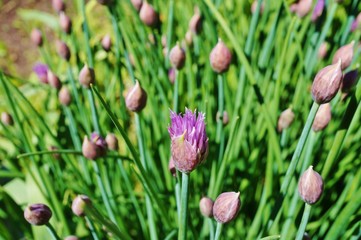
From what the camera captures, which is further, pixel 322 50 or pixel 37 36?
pixel 37 36

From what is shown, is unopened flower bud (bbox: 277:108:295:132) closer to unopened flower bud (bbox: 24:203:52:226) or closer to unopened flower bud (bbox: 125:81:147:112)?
unopened flower bud (bbox: 125:81:147:112)

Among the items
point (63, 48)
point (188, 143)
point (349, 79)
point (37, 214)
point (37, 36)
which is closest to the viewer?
point (188, 143)

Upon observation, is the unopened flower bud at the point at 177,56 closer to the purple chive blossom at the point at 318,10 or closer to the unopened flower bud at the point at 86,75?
the unopened flower bud at the point at 86,75

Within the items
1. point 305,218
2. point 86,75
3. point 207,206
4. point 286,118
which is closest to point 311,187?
point 305,218

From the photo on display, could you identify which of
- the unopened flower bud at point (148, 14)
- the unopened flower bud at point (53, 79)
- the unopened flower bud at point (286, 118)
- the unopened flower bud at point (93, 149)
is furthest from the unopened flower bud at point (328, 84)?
the unopened flower bud at point (53, 79)

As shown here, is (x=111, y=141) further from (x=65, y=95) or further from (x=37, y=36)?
(x=37, y=36)

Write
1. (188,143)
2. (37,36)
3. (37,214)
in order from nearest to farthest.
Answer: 1. (188,143)
2. (37,214)
3. (37,36)

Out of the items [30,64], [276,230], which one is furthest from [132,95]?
[30,64]

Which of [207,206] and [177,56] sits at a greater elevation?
[177,56]

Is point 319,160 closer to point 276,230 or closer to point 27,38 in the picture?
point 276,230
